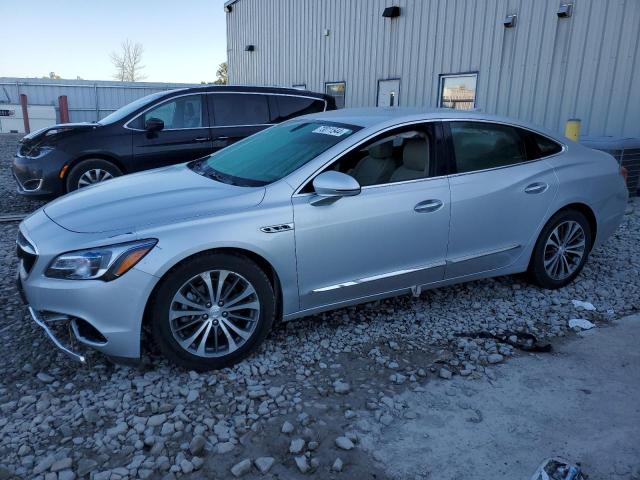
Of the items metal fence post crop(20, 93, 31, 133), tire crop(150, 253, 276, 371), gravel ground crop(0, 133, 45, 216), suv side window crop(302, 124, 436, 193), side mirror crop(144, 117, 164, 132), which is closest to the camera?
tire crop(150, 253, 276, 371)

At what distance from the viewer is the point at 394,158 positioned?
12.0 feet

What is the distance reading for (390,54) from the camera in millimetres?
12180

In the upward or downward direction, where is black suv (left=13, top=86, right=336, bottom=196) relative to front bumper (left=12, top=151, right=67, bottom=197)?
upward

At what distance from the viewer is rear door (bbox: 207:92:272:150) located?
24.1 ft

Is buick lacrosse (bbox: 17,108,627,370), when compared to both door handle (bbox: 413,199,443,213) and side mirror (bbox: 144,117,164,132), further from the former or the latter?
side mirror (bbox: 144,117,164,132)

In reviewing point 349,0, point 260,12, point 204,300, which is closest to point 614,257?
point 204,300

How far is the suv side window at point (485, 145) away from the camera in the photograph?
12.3 ft

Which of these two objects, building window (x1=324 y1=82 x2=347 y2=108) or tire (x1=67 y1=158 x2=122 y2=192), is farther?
building window (x1=324 y1=82 x2=347 y2=108)

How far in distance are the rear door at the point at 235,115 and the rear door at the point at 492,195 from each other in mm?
4305

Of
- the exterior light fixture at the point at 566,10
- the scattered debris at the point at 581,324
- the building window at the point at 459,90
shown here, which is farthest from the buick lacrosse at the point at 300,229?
the building window at the point at 459,90

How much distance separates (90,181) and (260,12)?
1341 cm

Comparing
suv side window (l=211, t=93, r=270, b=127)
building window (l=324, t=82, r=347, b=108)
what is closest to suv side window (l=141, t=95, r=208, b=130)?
suv side window (l=211, t=93, r=270, b=127)

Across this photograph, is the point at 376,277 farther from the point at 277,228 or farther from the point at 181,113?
the point at 181,113

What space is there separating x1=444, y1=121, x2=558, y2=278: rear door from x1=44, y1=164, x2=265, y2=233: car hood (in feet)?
4.87
